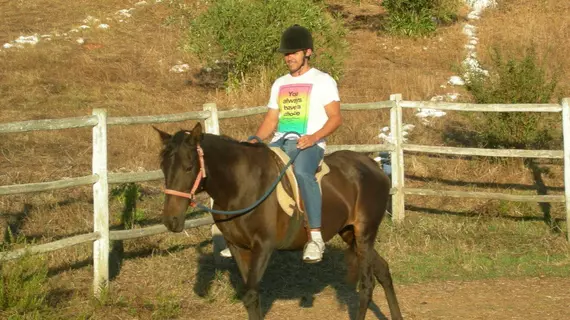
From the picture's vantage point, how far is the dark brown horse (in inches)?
206

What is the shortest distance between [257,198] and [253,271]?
0.51 m

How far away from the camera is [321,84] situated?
627 centimetres

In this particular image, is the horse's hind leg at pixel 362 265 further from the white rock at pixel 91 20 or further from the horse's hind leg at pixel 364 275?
the white rock at pixel 91 20

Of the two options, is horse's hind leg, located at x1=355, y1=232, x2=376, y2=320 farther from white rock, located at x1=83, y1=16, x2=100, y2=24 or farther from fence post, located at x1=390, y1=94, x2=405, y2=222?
white rock, located at x1=83, y1=16, x2=100, y2=24

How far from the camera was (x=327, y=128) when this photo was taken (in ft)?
20.3

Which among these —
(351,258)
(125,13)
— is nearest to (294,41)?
(351,258)

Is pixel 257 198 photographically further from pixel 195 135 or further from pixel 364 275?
pixel 364 275

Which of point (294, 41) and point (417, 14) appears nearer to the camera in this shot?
point (294, 41)

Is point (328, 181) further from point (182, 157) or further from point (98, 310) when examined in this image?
point (98, 310)

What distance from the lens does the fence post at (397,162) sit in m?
10.4

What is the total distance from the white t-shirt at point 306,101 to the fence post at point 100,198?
1669 millimetres

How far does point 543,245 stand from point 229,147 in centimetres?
493

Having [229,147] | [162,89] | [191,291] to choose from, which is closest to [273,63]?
[162,89]

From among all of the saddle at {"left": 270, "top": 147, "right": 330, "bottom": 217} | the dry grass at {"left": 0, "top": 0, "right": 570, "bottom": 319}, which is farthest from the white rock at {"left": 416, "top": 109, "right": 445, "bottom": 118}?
the saddle at {"left": 270, "top": 147, "right": 330, "bottom": 217}
